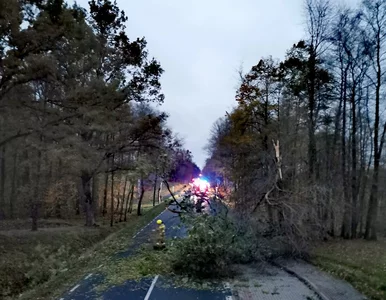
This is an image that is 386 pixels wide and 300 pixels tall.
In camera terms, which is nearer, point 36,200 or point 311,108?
point 311,108

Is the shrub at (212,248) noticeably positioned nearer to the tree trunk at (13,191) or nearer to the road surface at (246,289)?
the road surface at (246,289)

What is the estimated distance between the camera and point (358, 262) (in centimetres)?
1282

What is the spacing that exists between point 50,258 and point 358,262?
1161 centimetres

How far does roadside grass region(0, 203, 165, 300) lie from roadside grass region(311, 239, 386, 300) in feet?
27.1

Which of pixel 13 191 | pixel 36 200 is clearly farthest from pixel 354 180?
pixel 13 191

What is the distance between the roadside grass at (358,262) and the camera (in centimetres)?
1024

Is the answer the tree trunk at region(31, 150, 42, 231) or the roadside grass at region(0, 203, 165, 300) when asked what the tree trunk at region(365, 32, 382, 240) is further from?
the tree trunk at region(31, 150, 42, 231)

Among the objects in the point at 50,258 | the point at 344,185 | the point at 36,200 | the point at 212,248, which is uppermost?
the point at 344,185

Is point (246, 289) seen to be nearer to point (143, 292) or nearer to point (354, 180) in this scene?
point (143, 292)

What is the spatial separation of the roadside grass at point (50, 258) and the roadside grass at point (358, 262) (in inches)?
325

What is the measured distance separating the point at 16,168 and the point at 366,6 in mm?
24456

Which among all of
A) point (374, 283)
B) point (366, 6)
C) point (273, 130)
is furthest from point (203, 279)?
point (366, 6)

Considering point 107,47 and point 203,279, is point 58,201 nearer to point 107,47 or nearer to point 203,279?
point 107,47

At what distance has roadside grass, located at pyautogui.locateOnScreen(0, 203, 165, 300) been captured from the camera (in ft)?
40.0
